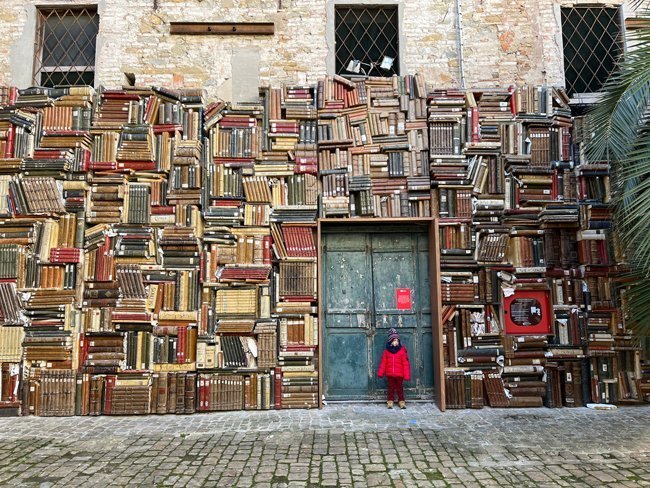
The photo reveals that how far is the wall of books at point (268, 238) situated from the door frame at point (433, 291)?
116mm

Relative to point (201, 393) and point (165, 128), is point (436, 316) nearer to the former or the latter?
point (201, 393)

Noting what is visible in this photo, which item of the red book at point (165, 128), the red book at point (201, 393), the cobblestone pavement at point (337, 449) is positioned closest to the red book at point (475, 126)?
the cobblestone pavement at point (337, 449)

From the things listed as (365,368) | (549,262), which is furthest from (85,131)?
(549,262)

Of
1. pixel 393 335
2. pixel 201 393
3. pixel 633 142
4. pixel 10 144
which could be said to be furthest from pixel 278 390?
pixel 633 142

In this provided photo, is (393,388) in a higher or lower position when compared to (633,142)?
lower

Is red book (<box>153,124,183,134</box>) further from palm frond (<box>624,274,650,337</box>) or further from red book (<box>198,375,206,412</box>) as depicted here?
palm frond (<box>624,274,650,337</box>)

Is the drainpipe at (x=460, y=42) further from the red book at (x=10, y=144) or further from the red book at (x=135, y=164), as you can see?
the red book at (x=10, y=144)

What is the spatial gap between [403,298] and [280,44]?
4.86 m

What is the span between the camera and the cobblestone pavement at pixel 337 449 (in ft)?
14.4

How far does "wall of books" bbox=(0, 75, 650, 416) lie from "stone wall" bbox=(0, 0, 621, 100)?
791 millimetres

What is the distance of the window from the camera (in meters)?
8.06

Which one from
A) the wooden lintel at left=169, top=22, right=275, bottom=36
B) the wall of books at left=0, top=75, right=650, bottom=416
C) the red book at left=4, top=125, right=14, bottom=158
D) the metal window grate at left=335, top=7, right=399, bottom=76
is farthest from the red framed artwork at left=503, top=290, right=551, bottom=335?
the red book at left=4, top=125, right=14, bottom=158

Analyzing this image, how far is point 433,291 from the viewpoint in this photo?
708 centimetres

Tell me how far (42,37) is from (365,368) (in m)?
8.10
